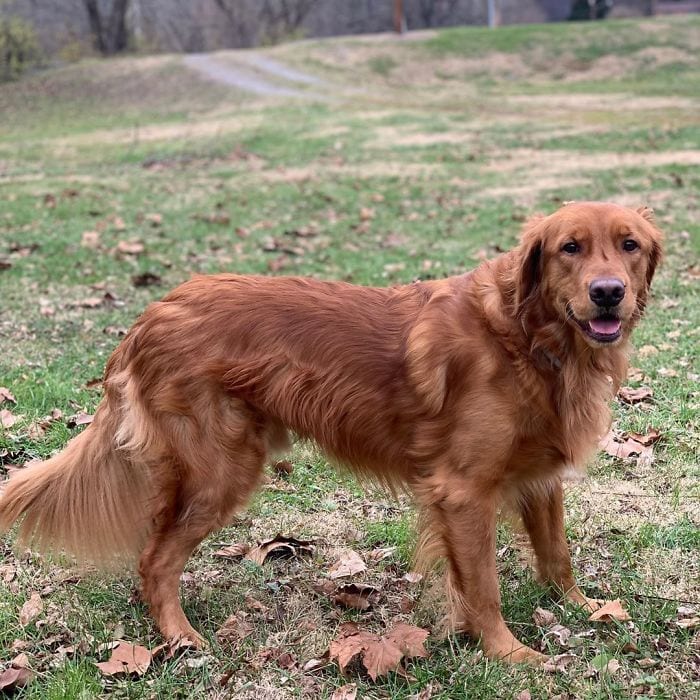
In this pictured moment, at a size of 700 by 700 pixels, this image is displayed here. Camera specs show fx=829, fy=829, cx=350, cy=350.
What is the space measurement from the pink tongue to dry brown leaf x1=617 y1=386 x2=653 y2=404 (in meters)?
2.25

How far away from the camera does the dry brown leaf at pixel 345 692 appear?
295cm

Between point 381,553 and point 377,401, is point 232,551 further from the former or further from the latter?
point 377,401

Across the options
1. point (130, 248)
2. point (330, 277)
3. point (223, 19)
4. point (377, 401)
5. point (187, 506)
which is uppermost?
point (223, 19)

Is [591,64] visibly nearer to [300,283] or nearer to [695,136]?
[695,136]

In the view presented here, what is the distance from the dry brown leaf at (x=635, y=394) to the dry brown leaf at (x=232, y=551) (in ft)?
8.44

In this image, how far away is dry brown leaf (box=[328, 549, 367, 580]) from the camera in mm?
3709

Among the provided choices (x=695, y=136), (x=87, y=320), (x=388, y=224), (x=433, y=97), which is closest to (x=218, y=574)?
(x=87, y=320)

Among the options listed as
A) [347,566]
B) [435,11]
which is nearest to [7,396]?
[347,566]

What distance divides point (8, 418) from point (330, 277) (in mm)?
4149

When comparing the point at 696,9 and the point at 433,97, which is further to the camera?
the point at 696,9

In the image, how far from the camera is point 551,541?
3.55m

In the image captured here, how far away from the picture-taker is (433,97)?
98.7ft

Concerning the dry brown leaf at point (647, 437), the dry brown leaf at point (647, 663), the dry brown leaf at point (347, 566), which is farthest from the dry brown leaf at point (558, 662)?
the dry brown leaf at point (647, 437)

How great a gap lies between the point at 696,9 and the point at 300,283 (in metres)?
54.3
